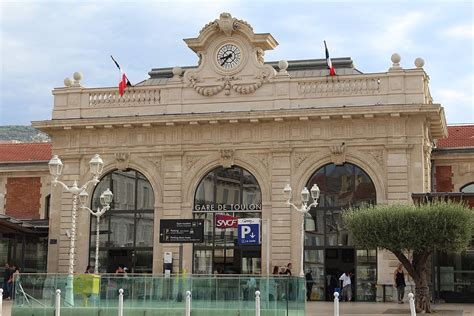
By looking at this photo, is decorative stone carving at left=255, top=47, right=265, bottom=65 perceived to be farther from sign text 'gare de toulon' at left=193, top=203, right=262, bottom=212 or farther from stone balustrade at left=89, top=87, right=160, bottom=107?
sign text 'gare de toulon' at left=193, top=203, right=262, bottom=212

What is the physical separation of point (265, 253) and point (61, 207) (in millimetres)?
10930

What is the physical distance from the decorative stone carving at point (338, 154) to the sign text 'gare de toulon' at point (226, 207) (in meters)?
4.15

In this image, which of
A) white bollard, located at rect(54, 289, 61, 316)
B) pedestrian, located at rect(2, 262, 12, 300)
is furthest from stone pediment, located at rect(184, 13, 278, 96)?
white bollard, located at rect(54, 289, 61, 316)

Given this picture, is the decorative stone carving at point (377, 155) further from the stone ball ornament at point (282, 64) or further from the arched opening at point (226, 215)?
the stone ball ornament at point (282, 64)

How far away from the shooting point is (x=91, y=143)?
4275 cm

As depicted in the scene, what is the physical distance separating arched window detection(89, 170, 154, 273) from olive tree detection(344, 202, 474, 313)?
14.1m

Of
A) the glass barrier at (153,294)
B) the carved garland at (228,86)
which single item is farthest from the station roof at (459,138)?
the glass barrier at (153,294)

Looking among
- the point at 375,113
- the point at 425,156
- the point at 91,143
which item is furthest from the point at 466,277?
the point at 91,143

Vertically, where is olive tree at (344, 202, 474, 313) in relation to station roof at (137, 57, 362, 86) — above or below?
below

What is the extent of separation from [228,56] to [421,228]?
15.9 metres

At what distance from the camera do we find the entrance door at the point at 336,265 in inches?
1531

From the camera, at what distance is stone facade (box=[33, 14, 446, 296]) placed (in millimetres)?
38688

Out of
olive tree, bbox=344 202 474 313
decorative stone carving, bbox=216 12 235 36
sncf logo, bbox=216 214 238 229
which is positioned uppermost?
decorative stone carving, bbox=216 12 235 36

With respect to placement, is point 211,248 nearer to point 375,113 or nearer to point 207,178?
point 207,178
